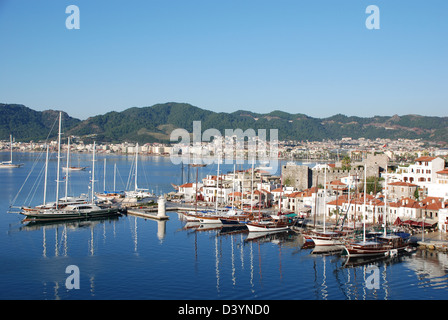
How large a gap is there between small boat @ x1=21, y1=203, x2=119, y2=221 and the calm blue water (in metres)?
2.39

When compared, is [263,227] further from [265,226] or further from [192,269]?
[192,269]

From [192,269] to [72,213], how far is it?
12554mm

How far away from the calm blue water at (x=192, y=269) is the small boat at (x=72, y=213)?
2.39m

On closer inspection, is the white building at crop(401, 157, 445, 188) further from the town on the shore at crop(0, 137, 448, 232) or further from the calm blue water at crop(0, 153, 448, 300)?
the calm blue water at crop(0, 153, 448, 300)

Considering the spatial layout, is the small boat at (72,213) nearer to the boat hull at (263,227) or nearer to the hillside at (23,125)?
the boat hull at (263,227)

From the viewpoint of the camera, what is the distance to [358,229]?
2066cm

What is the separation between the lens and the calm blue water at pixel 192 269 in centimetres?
1378

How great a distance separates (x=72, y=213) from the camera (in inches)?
1047

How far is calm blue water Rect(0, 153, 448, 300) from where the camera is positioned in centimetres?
1378

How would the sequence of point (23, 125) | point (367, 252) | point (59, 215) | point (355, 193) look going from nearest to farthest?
point (367, 252), point (355, 193), point (59, 215), point (23, 125)

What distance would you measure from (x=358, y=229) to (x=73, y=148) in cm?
12846

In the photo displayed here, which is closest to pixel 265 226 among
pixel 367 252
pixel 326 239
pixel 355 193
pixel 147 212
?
pixel 326 239

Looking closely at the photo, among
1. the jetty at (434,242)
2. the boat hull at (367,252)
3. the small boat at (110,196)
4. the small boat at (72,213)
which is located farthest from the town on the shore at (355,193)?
the small boat at (72,213)
